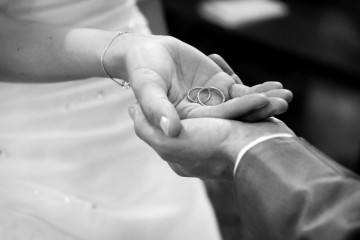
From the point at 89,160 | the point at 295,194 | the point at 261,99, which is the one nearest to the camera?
the point at 295,194

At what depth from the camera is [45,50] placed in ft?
3.81

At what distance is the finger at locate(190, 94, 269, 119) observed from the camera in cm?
87

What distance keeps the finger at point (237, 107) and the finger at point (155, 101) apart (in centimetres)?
9

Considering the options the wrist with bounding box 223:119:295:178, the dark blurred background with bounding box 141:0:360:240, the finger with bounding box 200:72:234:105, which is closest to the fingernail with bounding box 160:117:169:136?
the wrist with bounding box 223:119:295:178

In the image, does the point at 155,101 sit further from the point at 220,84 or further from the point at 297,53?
the point at 297,53

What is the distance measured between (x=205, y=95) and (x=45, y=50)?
1.24 feet

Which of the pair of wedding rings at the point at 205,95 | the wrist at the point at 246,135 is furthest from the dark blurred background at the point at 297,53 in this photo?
the wrist at the point at 246,135

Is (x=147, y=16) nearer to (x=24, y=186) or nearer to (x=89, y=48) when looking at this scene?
(x=89, y=48)

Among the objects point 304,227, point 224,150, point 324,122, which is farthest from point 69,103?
point 324,122

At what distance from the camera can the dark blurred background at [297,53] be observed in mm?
2479

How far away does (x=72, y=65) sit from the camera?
1.15 meters

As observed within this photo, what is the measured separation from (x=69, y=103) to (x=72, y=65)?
16 centimetres

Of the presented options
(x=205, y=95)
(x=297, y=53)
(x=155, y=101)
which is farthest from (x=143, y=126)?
(x=297, y=53)

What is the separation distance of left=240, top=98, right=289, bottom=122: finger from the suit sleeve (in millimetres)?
74
